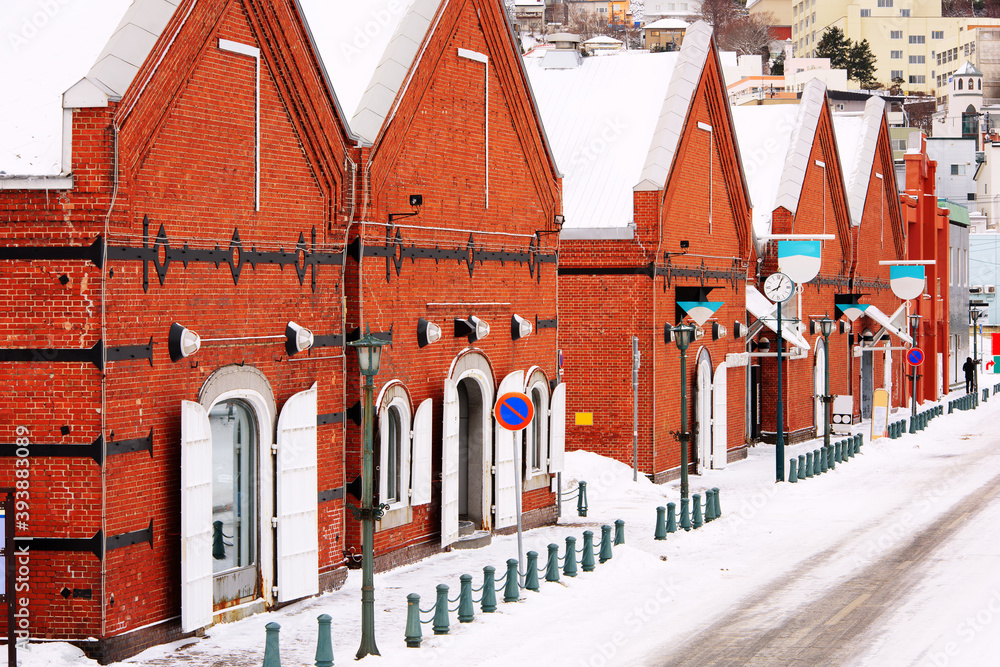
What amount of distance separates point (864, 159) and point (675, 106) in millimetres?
17956

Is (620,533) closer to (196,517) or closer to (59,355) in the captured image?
(196,517)

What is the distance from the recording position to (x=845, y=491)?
92.7 feet

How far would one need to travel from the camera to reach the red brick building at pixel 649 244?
27984mm

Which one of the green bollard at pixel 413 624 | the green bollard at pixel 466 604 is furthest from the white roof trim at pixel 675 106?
the green bollard at pixel 413 624

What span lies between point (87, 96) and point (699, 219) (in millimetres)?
20323

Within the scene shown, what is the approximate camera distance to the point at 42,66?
1392 centimetres

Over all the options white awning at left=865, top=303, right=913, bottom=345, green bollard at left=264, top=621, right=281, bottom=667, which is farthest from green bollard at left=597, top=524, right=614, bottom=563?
white awning at left=865, top=303, right=913, bottom=345

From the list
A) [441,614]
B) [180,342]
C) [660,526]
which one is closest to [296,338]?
[180,342]

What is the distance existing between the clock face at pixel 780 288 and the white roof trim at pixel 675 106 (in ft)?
12.4

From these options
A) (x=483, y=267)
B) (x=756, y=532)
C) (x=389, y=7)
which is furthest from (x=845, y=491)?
(x=389, y=7)

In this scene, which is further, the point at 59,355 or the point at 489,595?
the point at 489,595

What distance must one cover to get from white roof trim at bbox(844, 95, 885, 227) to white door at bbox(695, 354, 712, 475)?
49.5 feet

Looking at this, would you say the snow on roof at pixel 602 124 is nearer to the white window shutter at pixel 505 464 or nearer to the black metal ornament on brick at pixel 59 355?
the white window shutter at pixel 505 464

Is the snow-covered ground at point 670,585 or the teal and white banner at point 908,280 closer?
the snow-covered ground at point 670,585
